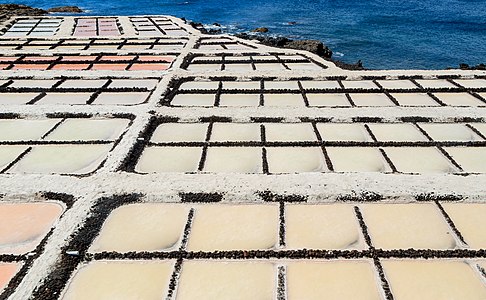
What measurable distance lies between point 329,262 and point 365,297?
1.43ft

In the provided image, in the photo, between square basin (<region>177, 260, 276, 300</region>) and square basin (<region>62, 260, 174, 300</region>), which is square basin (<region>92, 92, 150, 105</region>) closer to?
square basin (<region>62, 260, 174, 300</region>)

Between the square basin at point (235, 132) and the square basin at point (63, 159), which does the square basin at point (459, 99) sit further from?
the square basin at point (63, 159)

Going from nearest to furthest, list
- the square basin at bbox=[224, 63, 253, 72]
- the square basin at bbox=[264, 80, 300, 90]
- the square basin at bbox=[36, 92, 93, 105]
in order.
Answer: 1. the square basin at bbox=[36, 92, 93, 105]
2. the square basin at bbox=[264, 80, 300, 90]
3. the square basin at bbox=[224, 63, 253, 72]

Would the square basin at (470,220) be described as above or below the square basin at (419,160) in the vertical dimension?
below

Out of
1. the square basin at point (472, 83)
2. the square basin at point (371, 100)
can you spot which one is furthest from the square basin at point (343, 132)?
the square basin at point (472, 83)

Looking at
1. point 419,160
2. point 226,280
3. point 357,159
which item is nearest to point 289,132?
point 357,159

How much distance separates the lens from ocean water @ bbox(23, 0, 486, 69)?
18.4 m

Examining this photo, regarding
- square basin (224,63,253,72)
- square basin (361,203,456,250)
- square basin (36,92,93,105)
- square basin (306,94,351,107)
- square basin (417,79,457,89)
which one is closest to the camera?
square basin (361,203,456,250)

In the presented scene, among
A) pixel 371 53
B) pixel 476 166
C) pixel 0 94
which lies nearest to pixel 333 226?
pixel 476 166

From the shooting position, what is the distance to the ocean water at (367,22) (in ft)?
60.2

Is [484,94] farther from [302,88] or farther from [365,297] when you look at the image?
[365,297]

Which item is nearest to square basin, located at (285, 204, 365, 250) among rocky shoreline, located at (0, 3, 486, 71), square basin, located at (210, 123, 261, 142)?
square basin, located at (210, 123, 261, 142)

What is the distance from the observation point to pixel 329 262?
12.6 feet

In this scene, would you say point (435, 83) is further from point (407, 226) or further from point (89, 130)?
point (89, 130)
